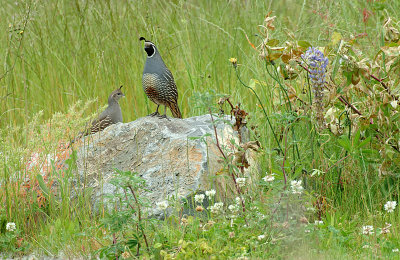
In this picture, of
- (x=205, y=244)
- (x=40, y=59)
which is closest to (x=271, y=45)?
(x=205, y=244)

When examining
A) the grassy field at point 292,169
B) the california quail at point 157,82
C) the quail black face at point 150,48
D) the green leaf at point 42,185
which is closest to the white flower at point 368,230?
the grassy field at point 292,169

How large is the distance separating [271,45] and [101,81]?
2992 millimetres

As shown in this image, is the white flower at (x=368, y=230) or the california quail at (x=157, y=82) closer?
the white flower at (x=368, y=230)

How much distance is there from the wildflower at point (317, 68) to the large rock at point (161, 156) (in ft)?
2.15

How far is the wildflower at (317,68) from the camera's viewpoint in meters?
3.48

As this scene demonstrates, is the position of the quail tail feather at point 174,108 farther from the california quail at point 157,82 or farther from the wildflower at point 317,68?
the wildflower at point 317,68

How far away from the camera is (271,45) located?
3.72 m

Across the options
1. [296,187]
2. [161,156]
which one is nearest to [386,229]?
[296,187]

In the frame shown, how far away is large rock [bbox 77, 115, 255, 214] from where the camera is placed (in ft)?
12.5

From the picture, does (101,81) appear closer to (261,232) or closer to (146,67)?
(146,67)

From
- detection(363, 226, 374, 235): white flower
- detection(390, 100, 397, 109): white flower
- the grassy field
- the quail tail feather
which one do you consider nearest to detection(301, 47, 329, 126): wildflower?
the grassy field

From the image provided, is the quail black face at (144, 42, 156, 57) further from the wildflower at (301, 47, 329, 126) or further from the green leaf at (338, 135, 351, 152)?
the green leaf at (338, 135, 351, 152)

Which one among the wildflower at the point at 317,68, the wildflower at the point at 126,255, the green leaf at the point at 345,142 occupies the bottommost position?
the wildflower at the point at 126,255

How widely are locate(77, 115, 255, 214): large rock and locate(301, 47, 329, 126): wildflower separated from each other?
655mm
